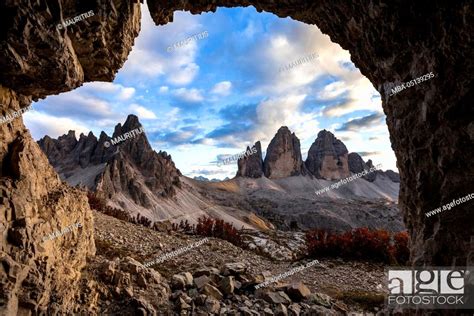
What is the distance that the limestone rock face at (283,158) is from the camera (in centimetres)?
12162

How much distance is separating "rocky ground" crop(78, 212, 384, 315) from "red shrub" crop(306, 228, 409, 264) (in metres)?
1.87

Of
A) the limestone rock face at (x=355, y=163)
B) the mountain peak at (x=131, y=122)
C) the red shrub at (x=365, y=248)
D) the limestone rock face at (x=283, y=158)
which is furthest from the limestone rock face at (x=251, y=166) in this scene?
the red shrub at (x=365, y=248)

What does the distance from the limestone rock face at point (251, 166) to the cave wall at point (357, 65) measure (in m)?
114

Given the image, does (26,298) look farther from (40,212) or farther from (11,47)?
(11,47)

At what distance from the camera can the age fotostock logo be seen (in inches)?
162

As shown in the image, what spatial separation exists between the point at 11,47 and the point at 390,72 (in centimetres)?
673

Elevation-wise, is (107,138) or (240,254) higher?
(107,138)

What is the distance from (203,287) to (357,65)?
23.7ft

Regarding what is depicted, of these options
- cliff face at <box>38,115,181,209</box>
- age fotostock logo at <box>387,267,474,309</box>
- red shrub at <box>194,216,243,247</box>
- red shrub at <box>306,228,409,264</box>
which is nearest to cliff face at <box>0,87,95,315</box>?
age fotostock logo at <box>387,267,474,309</box>

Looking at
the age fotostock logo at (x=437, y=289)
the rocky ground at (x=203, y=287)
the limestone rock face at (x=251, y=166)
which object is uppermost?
the limestone rock face at (x=251, y=166)

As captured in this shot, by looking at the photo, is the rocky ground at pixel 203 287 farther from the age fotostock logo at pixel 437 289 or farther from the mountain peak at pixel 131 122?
the mountain peak at pixel 131 122

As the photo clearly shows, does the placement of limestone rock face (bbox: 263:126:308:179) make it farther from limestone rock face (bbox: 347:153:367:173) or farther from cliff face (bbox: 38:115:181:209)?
cliff face (bbox: 38:115:181:209)

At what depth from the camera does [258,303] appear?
28.7 feet

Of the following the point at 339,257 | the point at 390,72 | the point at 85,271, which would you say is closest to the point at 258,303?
the point at 85,271
